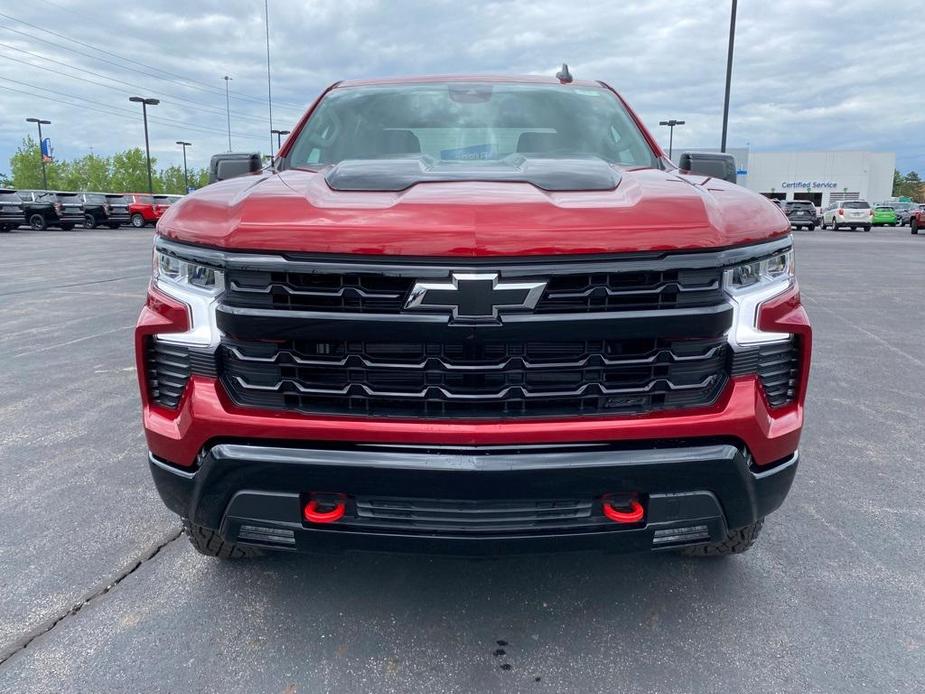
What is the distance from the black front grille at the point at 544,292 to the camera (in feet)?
5.92

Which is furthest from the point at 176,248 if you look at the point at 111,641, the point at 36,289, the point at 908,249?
the point at 908,249

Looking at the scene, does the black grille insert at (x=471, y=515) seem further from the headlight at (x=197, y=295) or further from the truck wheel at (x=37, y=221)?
the truck wheel at (x=37, y=221)

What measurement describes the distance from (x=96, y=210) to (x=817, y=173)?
77.5m

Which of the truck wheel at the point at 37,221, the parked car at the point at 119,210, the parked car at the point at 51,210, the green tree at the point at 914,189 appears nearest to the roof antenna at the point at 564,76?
the parked car at the point at 51,210

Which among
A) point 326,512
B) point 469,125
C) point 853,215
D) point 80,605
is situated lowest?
point 80,605

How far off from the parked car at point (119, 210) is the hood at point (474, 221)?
35813mm

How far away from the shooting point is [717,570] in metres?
2.65

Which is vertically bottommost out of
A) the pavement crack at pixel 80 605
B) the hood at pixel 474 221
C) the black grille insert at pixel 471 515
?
the pavement crack at pixel 80 605

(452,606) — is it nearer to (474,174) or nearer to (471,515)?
(471,515)

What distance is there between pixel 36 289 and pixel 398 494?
10.8m

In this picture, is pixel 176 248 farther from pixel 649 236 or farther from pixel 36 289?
pixel 36 289

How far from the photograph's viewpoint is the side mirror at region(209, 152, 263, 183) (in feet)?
10.2

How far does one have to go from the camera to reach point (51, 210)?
28984mm

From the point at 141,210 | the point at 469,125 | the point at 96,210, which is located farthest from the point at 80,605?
the point at 141,210
